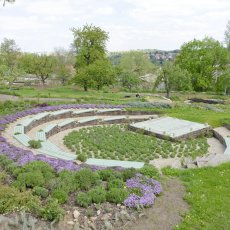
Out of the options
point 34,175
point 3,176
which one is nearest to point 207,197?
point 34,175

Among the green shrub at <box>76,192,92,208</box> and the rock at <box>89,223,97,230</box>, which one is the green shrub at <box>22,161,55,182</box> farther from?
the rock at <box>89,223,97,230</box>

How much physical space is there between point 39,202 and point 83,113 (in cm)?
1838

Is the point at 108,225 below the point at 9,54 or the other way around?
below

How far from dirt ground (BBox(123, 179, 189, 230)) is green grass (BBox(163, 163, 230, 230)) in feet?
0.75

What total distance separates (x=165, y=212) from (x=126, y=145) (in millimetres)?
9732

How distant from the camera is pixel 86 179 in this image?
10125mm

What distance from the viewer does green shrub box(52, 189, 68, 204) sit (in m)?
8.98

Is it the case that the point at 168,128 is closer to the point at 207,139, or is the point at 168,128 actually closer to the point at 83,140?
the point at 207,139

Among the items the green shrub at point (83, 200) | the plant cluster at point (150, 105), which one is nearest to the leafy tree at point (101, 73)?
the plant cluster at point (150, 105)

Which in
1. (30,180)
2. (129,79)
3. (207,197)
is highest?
(129,79)

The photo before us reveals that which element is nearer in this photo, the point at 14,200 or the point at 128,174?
the point at 14,200

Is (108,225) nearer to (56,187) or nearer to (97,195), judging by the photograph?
(97,195)

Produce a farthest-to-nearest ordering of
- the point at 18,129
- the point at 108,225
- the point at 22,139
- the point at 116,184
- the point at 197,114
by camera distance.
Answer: the point at 197,114, the point at 18,129, the point at 22,139, the point at 116,184, the point at 108,225

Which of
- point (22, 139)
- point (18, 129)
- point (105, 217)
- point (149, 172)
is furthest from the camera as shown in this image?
point (18, 129)
